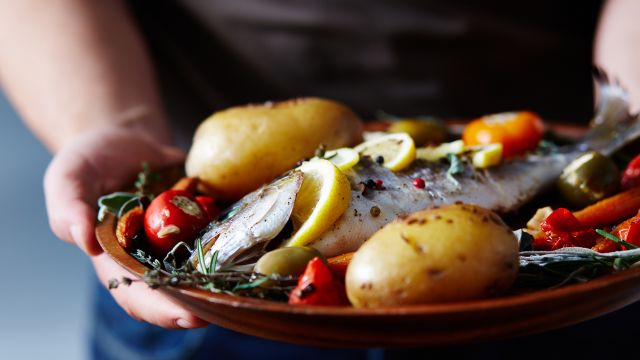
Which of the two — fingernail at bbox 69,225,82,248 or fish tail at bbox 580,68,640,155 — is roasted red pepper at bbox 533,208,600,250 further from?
fingernail at bbox 69,225,82,248

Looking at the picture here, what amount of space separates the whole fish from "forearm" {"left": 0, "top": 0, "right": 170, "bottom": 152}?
3.26 ft

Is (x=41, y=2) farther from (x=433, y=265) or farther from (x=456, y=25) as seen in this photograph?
(x=433, y=265)

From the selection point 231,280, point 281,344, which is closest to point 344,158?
point 231,280

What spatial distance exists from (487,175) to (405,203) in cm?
29

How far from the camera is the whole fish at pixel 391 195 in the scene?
1.43 metres

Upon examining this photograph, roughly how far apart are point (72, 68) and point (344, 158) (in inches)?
49.6

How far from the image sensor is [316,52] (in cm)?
268

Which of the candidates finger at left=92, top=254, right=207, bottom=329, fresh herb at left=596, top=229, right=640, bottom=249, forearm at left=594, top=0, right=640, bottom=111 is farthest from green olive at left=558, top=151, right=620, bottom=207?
finger at left=92, top=254, right=207, bottom=329

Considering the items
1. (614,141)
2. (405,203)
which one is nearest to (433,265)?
A: (405,203)

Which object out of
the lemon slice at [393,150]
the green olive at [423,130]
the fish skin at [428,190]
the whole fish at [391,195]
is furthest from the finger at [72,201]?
the green olive at [423,130]

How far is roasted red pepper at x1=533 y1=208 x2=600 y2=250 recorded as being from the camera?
59.2 inches

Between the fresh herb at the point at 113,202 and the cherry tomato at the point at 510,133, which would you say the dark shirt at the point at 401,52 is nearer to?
the cherry tomato at the point at 510,133

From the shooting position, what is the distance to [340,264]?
1.38 meters

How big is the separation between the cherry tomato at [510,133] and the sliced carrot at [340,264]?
2.74ft
